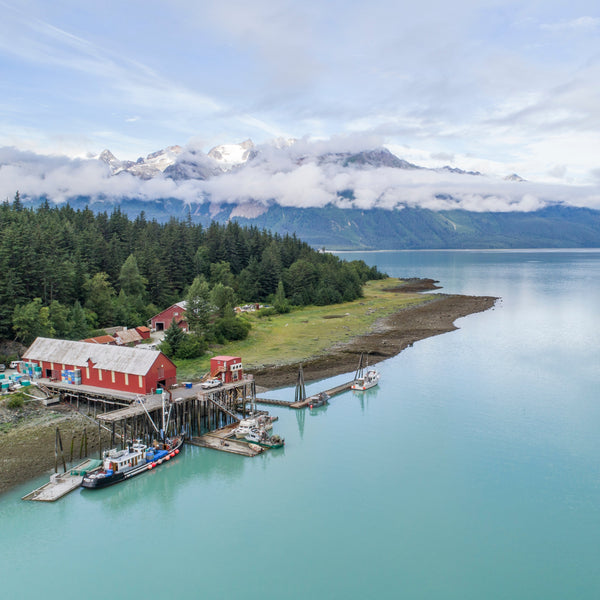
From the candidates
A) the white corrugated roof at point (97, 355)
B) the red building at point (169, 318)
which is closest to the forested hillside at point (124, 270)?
the red building at point (169, 318)

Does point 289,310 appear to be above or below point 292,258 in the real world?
below

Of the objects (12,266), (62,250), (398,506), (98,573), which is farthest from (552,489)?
(62,250)

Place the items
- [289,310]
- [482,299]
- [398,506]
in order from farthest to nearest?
[482,299], [289,310], [398,506]

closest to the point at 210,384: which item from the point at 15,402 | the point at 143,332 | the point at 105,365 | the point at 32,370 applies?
the point at 105,365

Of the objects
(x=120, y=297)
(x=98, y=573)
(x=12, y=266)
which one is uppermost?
(x=12, y=266)

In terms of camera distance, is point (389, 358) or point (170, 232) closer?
point (389, 358)

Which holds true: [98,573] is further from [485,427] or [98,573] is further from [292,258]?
[292,258]

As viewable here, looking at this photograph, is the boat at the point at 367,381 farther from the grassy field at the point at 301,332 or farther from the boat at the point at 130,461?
the boat at the point at 130,461

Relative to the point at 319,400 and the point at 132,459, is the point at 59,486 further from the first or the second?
the point at 319,400
